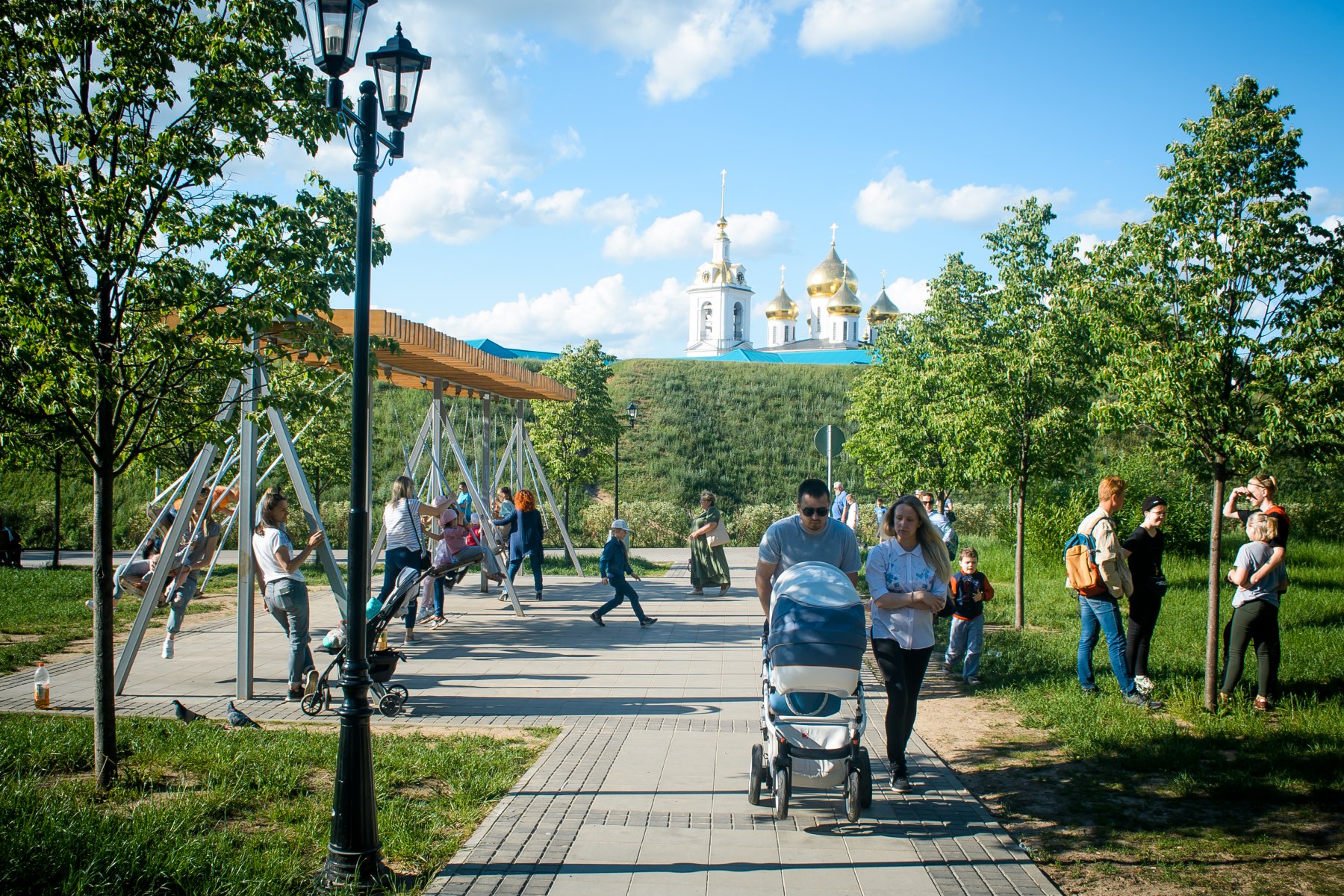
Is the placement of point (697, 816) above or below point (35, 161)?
below

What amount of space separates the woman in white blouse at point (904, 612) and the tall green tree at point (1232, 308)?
3.28 m

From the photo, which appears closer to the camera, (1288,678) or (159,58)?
(159,58)

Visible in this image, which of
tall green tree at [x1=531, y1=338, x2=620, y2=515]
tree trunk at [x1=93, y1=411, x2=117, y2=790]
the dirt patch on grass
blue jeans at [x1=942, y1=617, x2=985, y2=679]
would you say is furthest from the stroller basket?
tall green tree at [x1=531, y1=338, x2=620, y2=515]

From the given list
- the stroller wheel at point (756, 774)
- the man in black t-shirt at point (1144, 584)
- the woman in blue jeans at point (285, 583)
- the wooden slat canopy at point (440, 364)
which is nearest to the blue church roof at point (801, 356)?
the wooden slat canopy at point (440, 364)

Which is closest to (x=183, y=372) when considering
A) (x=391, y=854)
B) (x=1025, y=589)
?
(x=391, y=854)

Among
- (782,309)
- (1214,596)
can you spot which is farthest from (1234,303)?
(782,309)

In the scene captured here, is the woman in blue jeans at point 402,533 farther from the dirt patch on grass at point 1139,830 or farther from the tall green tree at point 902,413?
the tall green tree at point 902,413

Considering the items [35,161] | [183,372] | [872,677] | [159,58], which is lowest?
[872,677]

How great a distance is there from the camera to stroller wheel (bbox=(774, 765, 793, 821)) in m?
5.25

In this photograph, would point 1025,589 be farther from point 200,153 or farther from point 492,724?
point 200,153

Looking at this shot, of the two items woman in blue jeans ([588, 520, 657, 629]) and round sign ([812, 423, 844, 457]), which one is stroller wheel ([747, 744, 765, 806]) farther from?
round sign ([812, 423, 844, 457])

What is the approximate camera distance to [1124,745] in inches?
276

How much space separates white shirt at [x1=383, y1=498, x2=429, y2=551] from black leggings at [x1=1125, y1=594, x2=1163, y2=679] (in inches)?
291

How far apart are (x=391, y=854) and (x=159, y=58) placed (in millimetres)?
5058
